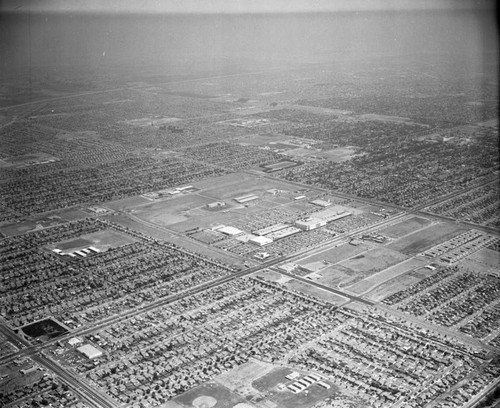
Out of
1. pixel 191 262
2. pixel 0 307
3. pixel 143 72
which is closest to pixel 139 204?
pixel 191 262

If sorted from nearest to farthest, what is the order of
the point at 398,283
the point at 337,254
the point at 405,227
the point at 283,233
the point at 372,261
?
the point at 398,283 → the point at 372,261 → the point at 337,254 → the point at 283,233 → the point at 405,227

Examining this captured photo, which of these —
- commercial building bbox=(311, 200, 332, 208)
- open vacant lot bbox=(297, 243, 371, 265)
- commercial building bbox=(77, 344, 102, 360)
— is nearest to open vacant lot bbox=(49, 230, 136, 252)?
open vacant lot bbox=(297, 243, 371, 265)

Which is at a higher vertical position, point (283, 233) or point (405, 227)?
point (283, 233)

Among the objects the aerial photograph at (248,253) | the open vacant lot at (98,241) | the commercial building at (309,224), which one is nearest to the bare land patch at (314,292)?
the aerial photograph at (248,253)

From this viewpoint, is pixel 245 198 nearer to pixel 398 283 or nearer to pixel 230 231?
pixel 230 231

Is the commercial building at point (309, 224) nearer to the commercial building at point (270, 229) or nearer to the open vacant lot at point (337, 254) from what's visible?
the commercial building at point (270, 229)

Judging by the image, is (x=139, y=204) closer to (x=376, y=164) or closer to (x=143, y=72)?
(x=376, y=164)

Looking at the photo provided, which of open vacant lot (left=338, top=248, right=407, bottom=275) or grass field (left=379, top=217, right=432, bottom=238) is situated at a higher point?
grass field (left=379, top=217, right=432, bottom=238)

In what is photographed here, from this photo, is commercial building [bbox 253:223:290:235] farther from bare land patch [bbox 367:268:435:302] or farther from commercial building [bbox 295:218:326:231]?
bare land patch [bbox 367:268:435:302]

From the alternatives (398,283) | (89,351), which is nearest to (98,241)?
(89,351)
